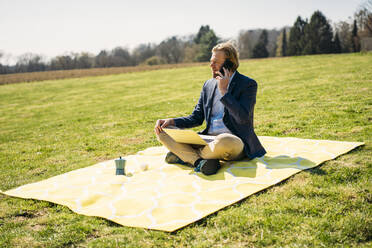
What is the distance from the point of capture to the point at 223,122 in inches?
172

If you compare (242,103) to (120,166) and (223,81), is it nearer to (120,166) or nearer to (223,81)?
(223,81)

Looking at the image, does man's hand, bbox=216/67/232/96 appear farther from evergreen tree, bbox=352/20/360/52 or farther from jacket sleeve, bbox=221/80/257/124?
evergreen tree, bbox=352/20/360/52

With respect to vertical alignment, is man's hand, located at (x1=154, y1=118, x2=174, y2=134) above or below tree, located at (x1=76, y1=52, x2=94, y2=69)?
below

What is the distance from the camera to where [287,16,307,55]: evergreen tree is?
164ft

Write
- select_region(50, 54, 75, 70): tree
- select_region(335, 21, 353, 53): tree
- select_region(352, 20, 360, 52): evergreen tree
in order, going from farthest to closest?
select_region(50, 54, 75, 70): tree → select_region(335, 21, 353, 53): tree → select_region(352, 20, 360, 52): evergreen tree

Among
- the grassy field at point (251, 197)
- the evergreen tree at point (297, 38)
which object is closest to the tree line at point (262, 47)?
the evergreen tree at point (297, 38)

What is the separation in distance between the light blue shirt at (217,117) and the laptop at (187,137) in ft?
0.41

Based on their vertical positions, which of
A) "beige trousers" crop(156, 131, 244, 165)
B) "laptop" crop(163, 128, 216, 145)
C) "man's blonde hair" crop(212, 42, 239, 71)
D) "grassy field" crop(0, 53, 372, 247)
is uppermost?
"man's blonde hair" crop(212, 42, 239, 71)

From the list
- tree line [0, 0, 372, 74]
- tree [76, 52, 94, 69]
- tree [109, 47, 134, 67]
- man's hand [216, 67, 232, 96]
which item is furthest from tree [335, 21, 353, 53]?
tree [76, 52, 94, 69]

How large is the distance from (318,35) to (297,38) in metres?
4.95

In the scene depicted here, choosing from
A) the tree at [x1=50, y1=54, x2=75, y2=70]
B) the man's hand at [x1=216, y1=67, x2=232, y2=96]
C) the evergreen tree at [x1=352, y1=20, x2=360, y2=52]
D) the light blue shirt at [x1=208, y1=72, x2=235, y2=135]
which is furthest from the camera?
the tree at [x1=50, y1=54, x2=75, y2=70]

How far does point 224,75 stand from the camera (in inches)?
171

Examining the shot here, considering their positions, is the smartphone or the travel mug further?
the travel mug

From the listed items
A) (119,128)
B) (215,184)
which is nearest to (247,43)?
(119,128)
